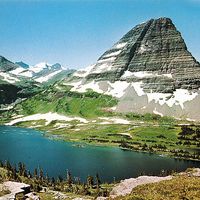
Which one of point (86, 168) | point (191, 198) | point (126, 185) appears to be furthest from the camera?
point (86, 168)

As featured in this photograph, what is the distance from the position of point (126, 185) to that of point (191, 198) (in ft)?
67.1

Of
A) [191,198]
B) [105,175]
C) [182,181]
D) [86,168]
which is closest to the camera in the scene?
[191,198]

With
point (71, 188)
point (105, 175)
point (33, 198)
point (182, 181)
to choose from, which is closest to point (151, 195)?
point (182, 181)

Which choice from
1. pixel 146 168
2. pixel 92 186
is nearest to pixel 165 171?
pixel 146 168

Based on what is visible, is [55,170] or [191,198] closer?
Result: [191,198]

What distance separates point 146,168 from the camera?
199750 millimetres

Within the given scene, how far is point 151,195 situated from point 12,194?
1392 inches

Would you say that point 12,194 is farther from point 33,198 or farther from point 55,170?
point 55,170

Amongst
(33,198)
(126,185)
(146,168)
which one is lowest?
(146,168)

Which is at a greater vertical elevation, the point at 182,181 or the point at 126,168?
the point at 182,181

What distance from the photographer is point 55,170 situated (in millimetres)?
192375

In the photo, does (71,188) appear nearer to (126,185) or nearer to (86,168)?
(86,168)

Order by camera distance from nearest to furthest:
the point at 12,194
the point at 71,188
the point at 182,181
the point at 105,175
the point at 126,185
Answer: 1. the point at 182,181
2. the point at 126,185
3. the point at 12,194
4. the point at 71,188
5. the point at 105,175

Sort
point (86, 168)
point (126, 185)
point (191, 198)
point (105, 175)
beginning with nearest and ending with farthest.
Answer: point (191, 198) < point (126, 185) < point (105, 175) < point (86, 168)
